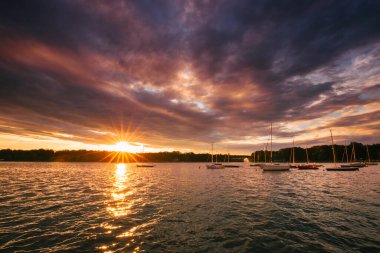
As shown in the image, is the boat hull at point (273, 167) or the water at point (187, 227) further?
the boat hull at point (273, 167)

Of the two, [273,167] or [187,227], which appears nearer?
[187,227]

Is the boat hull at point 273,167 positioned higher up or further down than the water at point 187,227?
higher up

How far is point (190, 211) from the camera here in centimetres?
2025

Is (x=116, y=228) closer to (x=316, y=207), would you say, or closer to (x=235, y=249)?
(x=235, y=249)

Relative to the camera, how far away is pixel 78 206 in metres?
22.4

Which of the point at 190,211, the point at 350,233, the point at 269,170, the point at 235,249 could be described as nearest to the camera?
the point at 235,249

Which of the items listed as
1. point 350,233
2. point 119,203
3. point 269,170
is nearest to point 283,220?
point 350,233

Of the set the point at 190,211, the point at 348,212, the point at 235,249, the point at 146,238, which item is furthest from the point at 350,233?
the point at 146,238

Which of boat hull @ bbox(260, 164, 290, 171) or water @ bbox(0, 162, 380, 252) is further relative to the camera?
boat hull @ bbox(260, 164, 290, 171)

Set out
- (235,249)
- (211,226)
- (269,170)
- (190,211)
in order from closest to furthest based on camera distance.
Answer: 1. (235,249)
2. (211,226)
3. (190,211)
4. (269,170)

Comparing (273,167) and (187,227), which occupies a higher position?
(273,167)

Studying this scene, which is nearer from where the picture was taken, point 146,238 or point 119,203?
point 146,238

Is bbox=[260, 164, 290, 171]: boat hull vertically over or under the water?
over

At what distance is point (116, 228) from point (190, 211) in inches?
308
